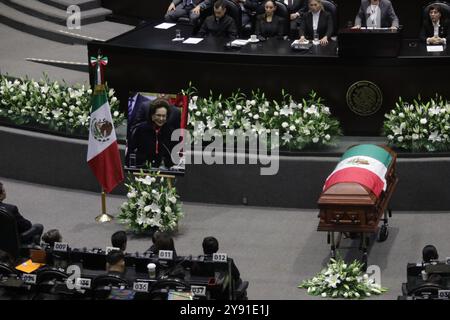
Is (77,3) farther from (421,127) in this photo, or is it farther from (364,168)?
(364,168)

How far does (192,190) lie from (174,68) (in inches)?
75.5

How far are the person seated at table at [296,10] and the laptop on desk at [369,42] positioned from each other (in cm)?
197

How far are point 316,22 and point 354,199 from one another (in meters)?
5.10

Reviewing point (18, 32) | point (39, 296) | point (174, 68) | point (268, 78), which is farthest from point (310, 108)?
point (18, 32)

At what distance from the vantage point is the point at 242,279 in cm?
1672

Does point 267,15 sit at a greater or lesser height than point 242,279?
greater

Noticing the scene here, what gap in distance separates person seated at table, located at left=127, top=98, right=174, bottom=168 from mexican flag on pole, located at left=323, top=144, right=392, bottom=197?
2.43 meters

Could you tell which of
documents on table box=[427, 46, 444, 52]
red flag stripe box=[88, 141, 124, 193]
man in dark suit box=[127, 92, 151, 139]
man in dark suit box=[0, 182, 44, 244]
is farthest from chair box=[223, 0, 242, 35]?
man in dark suit box=[0, 182, 44, 244]

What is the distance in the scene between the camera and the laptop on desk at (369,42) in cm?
1923

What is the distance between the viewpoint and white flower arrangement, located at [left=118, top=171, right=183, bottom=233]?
59.4 ft

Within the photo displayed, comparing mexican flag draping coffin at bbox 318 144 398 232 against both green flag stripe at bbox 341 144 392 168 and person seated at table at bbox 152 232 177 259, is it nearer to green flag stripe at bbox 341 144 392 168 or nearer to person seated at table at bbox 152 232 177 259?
green flag stripe at bbox 341 144 392 168

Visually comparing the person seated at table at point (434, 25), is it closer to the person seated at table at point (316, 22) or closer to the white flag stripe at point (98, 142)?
the person seated at table at point (316, 22)

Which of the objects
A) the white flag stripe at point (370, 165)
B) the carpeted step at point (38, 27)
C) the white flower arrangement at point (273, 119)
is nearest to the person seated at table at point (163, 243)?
the white flag stripe at point (370, 165)
